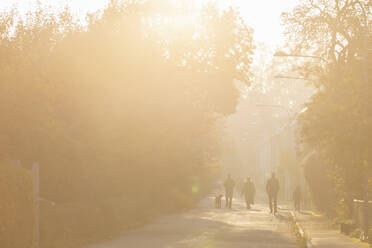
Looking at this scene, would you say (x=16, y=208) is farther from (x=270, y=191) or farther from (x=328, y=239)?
(x=270, y=191)

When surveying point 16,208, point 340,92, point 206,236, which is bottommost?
point 206,236

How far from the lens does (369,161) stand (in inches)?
735

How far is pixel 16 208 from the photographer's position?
14.4 meters

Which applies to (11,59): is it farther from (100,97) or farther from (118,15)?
(118,15)

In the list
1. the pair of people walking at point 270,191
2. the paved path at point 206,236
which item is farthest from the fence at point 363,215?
the pair of people walking at point 270,191

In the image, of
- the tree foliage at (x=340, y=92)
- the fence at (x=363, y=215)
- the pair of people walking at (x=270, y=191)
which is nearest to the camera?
the tree foliage at (x=340, y=92)

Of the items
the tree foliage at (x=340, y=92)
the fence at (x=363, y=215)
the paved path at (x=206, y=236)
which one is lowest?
the paved path at (x=206, y=236)

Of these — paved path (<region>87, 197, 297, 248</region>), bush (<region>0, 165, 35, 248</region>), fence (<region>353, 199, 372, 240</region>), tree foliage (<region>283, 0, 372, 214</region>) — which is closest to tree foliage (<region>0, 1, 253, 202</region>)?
paved path (<region>87, 197, 297, 248</region>)

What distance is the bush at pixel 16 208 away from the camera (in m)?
13.8

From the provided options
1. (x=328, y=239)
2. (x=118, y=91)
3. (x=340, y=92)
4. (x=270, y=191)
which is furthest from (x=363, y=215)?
(x=270, y=191)

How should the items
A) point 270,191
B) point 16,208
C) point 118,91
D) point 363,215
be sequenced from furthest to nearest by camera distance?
point 270,191, point 118,91, point 363,215, point 16,208

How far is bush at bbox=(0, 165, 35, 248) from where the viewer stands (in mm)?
13820

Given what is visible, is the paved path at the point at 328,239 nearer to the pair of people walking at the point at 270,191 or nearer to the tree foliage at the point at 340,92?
the tree foliage at the point at 340,92

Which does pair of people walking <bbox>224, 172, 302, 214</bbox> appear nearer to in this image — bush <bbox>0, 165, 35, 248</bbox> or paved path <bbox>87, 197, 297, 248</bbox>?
paved path <bbox>87, 197, 297, 248</bbox>
